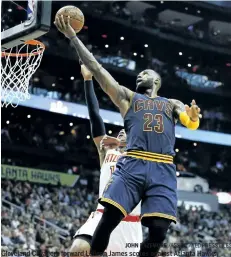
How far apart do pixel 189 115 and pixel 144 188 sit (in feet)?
2.34

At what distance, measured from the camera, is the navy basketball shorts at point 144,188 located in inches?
206

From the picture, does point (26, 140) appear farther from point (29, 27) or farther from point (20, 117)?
point (29, 27)

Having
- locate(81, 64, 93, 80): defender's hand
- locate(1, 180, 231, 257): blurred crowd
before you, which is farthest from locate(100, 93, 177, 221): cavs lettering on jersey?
locate(1, 180, 231, 257): blurred crowd

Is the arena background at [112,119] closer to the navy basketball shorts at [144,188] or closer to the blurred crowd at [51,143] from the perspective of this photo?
the blurred crowd at [51,143]

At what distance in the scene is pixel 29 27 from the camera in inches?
246

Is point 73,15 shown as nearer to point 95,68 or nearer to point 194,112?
point 95,68

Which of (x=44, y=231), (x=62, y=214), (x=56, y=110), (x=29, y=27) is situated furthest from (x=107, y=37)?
(x=29, y=27)

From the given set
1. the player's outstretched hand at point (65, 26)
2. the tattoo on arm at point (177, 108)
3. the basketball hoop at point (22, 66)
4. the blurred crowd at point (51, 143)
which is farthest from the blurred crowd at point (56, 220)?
the player's outstretched hand at point (65, 26)

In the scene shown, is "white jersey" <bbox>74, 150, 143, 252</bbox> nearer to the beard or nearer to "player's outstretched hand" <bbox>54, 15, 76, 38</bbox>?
the beard

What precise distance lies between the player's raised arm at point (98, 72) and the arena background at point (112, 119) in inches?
462

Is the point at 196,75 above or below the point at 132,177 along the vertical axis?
above

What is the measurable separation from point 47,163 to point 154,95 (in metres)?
20.7

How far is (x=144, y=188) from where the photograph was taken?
210 inches

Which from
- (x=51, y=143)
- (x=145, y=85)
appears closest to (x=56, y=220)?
(x=51, y=143)
